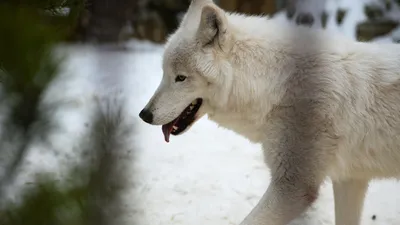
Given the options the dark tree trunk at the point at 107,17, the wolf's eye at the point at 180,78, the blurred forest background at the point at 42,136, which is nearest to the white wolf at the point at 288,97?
the wolf's eye at the point at 180,78

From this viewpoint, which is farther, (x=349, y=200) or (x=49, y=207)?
(x=349, y=200)

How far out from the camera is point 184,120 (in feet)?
10.7

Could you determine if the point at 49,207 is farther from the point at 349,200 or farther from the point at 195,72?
the point at 349,200

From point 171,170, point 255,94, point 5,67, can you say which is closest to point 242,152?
point 171,170

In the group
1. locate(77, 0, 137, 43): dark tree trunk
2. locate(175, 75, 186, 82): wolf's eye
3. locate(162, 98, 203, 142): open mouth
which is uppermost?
locate(77, 0, 137, 43): dark tree trunk

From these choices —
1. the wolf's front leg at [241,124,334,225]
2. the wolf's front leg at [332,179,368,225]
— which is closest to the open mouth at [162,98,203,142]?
the wolf's front leg at [241,124,334,225]

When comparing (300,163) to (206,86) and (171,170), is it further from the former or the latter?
(171,170)

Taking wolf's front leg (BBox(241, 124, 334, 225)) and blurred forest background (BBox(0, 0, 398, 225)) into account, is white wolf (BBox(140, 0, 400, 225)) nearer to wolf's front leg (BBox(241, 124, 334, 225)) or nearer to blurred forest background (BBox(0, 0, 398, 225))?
wolf's front leg (BBox(241, 124, 334, 225))

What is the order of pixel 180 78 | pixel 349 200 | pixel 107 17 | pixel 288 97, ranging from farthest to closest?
pixel 349 200 < pixel 180 78 < pixel 288 97 < pixel 107 17

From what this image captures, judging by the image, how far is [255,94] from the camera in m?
3.17

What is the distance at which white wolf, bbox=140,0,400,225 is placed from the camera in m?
2.98

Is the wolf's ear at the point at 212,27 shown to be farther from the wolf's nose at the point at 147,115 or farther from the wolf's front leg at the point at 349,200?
the wolf's front leg at the point at 349,200

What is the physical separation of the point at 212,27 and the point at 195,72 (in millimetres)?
237

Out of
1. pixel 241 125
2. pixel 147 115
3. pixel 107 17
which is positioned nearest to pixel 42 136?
pixel 107 17
